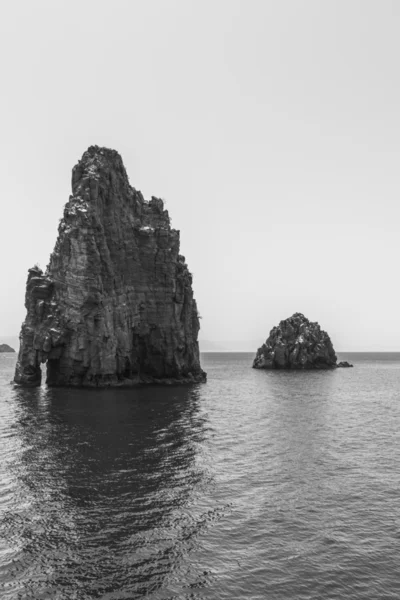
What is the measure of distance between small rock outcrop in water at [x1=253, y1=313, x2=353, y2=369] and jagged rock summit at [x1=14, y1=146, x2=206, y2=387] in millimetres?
59336

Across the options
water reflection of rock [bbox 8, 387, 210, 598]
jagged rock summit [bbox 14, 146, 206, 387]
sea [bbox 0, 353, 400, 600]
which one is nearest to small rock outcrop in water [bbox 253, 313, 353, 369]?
jagged rock summit [bbox 14, 146, 206, 387]

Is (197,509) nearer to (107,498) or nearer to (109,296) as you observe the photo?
(107,498)

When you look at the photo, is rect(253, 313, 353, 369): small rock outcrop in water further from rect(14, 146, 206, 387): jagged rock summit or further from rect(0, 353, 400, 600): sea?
rect(0, 353, 400, 600): sea

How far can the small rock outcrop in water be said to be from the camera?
150 metres

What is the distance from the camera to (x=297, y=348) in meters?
149

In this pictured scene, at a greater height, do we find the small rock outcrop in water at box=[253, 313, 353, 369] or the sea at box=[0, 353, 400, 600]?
the small rock outcrop in water at box=[253, 313, 353, 369]

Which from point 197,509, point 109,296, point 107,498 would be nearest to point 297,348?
point 109,296

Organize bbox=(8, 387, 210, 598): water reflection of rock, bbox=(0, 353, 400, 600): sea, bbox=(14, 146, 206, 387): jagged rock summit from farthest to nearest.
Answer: bbox=(14, 146, 206, 387): jagged rock summit → bbox=(8, 387, 210, 598): water reflection of rock → bbox=(0, 353, 400, 600): sea

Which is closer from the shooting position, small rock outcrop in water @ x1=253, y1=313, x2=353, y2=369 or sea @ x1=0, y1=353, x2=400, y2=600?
sea @ x1=0, y1=353, x2=400, y2=600

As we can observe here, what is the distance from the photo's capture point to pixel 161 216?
98562mm

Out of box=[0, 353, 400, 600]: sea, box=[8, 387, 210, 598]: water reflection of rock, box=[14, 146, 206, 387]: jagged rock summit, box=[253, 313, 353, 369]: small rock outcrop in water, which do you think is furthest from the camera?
box=[253, 313, 353, 369]: small rock outcrop in water

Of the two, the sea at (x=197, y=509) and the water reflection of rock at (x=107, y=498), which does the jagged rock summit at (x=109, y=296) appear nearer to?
the water reflection of rock at (x=107, y=498)

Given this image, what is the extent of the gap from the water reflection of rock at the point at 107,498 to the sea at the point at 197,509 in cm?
8

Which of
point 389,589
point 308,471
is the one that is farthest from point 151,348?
point 389,589
